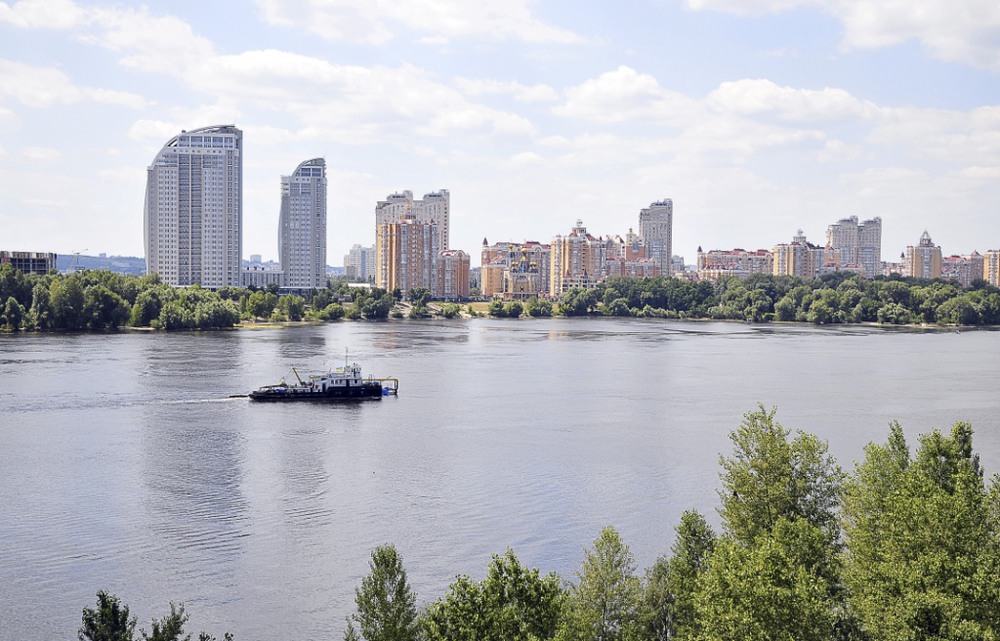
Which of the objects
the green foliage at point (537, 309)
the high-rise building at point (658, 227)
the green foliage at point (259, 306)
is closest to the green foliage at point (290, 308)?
the green foliage at point (259, 306)

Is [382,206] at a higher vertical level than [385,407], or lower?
higher

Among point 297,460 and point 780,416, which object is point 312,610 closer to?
point 297,460

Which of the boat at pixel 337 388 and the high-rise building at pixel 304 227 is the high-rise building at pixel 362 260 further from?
the boat at pixel 337 388

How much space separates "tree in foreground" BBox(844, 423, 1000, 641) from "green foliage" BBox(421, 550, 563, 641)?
2170 mm

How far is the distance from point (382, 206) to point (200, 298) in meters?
60.8

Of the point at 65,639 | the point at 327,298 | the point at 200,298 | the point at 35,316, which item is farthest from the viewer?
the point at 327,298

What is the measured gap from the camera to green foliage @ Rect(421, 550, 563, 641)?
6262mm

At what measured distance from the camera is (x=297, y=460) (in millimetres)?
17234

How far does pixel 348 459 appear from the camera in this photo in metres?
17.4

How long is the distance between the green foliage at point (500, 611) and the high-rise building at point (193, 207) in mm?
67958

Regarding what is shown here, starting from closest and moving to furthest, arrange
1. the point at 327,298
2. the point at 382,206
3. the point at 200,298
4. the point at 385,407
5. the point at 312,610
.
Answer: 1. the point at 312,610
2. the point at 385,407
3. the point at 200,298
4. the point at 327,298
5. the point at 382,206

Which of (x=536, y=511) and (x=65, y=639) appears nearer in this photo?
(x=65, y=639)

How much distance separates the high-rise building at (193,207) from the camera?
7150 cm

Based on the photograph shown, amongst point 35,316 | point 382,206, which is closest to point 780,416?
point 35,316
